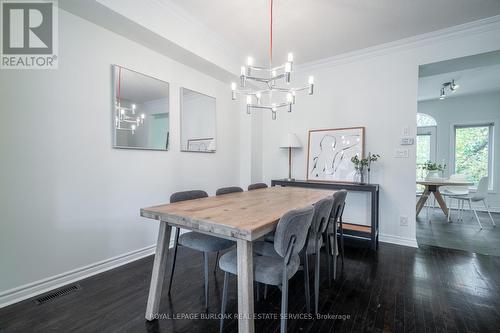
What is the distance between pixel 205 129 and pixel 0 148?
2.17 metres

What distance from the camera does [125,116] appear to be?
8.13ft

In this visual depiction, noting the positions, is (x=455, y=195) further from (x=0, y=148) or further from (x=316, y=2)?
(x=0, y=148)

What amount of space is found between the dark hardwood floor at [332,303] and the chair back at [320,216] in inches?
23.4

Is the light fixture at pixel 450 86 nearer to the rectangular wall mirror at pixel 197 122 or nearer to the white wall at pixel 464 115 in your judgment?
the white wall at pixel 464 115

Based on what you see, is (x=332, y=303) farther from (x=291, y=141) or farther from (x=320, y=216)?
(x=291, y=141)

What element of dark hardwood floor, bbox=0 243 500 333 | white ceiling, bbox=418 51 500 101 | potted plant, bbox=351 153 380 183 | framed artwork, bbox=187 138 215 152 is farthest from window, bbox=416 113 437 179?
framed artwork, bbox=187 138 215 152

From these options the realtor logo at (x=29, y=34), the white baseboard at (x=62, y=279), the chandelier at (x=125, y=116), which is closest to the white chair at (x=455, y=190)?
the white baseboard at (x=62, y=279)

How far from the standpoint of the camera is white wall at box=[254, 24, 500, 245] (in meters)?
2.91

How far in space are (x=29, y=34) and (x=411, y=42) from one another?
13.9ft

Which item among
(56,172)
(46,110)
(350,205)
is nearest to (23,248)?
(56,172)

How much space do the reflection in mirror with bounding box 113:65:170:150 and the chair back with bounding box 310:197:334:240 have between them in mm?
2069

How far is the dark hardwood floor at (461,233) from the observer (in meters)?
3.07

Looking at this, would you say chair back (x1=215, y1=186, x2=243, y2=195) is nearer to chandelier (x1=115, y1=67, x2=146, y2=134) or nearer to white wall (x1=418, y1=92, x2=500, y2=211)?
chandelier (x1=115, y1=67, x2=146, y2=134)

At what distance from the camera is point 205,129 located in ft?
11.4
